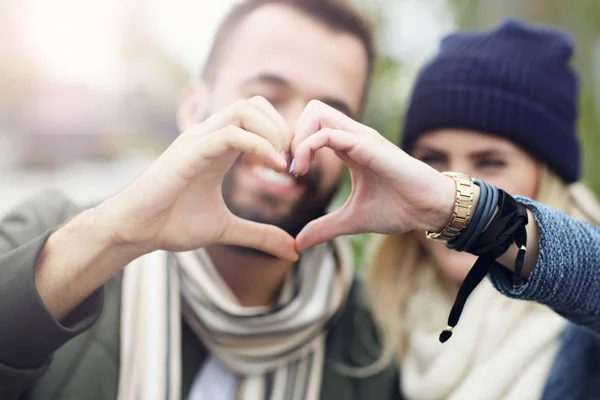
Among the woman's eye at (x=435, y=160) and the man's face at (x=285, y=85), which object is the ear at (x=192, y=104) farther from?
the woman's eye at (x=435, y=160)

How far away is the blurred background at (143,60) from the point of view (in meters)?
2.32

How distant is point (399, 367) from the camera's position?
4.78ft

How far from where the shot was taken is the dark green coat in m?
0.90

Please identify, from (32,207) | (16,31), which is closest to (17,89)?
(16,31)

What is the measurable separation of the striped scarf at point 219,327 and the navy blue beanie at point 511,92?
0.55 m

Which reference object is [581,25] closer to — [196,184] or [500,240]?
[500,240]

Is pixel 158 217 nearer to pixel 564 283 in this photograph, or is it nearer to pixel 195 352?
pixel 195 352

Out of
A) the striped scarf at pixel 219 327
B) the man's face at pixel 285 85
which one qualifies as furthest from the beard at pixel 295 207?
the striped scarf at pixel 219 327

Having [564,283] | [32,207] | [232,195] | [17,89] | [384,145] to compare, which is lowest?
[17,89]

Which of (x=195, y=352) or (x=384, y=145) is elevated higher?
(x=384, y=145)

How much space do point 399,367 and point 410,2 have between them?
163 centimetres

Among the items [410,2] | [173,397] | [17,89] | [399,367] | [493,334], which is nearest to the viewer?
[173,397]

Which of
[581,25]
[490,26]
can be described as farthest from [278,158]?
[581,25]

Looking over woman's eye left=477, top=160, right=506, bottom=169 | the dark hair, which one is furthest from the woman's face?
the dark hair
